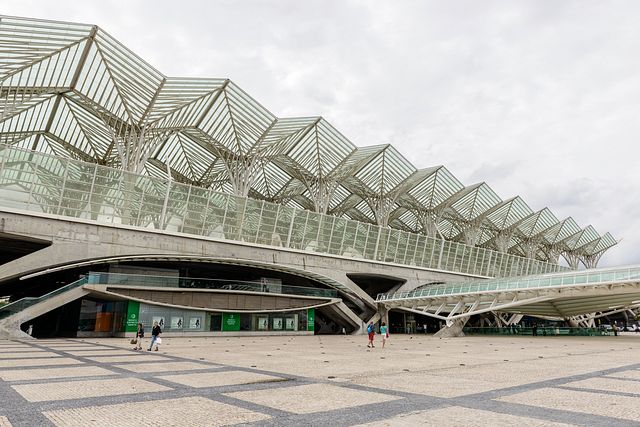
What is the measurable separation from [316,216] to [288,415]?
4000cm

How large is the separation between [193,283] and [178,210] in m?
6.49

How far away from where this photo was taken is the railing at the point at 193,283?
33094mm

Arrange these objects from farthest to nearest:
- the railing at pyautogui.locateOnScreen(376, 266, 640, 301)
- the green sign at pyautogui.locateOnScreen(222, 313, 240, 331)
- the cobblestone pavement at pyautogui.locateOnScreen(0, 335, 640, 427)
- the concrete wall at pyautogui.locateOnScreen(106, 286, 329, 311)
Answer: the green sign at pyautogui.locateOnScreen(222, 313, 240, 331)
the concrete wall at pyautogui.locateOnScreen(106, 286, 329, 311)
the railing at pyautogui.locateOnScreen(376, 266, 640, 301)
the cobblestone pavement at pyautogui.locateOnScreen(0, 335, 640, 427)

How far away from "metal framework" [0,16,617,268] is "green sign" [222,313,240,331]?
12675 millimetres

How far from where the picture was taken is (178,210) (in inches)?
1522

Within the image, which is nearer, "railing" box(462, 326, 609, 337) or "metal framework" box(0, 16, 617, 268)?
"metal framework" box(0, 16, 617, 268)

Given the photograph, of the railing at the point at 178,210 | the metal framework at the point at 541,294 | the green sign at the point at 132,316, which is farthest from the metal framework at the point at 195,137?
the metal framework at the point at 541,294

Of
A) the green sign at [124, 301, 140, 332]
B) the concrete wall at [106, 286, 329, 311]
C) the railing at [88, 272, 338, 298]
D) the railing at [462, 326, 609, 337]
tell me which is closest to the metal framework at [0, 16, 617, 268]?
the railing at [88, 272, 338, 298]

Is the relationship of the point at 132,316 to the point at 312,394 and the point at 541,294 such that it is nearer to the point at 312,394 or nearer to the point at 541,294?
the point at 312,394

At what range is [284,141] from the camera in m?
46.7

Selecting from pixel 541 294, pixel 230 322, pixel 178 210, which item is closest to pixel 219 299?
pixel 230 322

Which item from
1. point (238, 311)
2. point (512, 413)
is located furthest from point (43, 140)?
point (512, 413)

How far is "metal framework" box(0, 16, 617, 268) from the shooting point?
33000mm

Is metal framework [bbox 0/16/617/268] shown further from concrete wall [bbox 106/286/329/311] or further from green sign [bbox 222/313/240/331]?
green sign [bbox 222/313/240/331]
